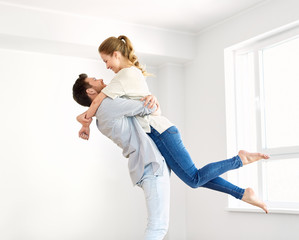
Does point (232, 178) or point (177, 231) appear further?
point (177, 231)

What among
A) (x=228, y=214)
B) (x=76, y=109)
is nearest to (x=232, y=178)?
(x=228, y=214)

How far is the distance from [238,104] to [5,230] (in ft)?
8.76

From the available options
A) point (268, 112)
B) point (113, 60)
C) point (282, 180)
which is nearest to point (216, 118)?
point (268, 112)

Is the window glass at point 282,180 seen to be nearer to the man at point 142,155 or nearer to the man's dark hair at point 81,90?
the man at point 142,155

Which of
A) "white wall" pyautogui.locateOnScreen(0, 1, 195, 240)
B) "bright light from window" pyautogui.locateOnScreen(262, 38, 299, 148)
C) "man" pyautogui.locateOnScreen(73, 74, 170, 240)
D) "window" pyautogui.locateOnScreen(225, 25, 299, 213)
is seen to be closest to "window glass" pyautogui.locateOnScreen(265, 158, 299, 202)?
"window" pyautogui.locateOnScreen(225, 25, 299, 213)

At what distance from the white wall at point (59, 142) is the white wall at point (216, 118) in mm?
236

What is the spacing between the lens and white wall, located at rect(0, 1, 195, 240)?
15.1 feet

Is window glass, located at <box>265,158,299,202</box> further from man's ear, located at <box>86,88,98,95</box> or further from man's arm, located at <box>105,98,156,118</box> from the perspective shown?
man's ear, located at <box>86,88,98,95</box>

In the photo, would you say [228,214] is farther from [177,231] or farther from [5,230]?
[5,230]

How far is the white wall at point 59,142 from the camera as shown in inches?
181

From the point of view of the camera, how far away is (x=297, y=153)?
4.08 metres

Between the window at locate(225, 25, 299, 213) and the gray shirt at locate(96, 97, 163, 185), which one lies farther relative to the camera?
the window at locate(225, 25, 299, 213)

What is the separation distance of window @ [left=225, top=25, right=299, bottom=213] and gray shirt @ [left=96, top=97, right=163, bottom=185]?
1659mm

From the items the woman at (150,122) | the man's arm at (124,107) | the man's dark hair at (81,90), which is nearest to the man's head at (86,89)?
the man's dark hair at (81,90)
